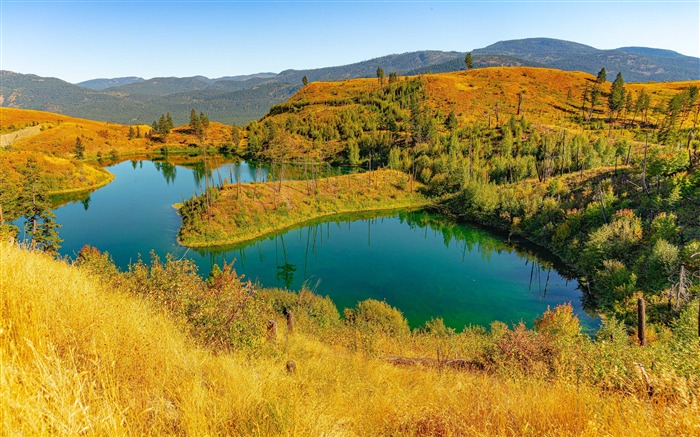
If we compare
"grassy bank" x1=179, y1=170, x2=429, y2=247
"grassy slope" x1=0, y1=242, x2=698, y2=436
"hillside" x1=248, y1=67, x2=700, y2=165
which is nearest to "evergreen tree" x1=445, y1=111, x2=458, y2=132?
"hillside" x1=248, y1=67, x2=700, y2=165

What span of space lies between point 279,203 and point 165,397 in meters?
52.4

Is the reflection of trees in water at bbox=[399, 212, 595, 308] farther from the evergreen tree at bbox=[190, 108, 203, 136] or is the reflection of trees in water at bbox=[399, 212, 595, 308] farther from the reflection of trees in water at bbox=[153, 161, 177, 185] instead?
the evergreen tree at bbox=[190, 108, 203, 136]

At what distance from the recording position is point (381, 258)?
4409 centimetres

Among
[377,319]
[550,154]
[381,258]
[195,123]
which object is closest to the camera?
[377,319]

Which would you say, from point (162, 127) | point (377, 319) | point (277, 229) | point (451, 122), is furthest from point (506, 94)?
point (162, 127)

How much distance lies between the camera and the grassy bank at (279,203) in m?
46.7

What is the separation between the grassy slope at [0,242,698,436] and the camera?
315cm

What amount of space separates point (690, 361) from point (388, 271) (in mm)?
33479

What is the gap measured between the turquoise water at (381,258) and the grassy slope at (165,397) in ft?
80.7

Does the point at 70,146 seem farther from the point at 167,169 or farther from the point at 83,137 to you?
the point at 167,169

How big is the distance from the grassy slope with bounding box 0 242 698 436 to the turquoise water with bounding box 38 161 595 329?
24.6 meters

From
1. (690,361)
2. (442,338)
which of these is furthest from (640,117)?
(690,361)

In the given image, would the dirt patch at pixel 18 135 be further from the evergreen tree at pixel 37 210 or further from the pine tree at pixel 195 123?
the evergreen tree at pixel 37 210

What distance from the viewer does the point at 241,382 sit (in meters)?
4.68
